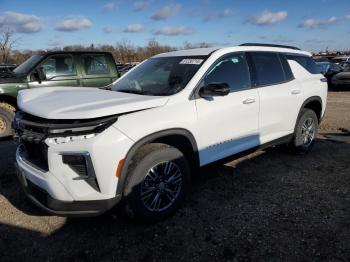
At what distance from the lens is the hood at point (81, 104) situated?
2852mm

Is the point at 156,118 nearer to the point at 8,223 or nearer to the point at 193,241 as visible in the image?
the point at 193,241

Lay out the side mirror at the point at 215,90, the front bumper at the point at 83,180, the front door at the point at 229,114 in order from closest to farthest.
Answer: the front bumper at the point at 83,180 → the side mirror at the point at 215,90 → the front door at the point at 229,114

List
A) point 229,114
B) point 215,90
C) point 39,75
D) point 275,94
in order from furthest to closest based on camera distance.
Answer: point 39,75 < point 275,94 < point 229,114 < point 215,90

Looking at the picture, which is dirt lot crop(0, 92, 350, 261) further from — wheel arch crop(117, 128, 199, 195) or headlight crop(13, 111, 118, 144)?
headlight crop(13, 111, 118, 144)

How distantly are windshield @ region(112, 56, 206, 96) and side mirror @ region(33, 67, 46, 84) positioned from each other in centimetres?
327

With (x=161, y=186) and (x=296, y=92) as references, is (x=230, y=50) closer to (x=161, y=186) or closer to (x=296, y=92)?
(x=296, y=92)

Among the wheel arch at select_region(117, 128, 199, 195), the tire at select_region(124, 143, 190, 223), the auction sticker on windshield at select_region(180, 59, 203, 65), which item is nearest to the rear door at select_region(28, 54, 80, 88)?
the auction sticker on windshield at select_region(180, 59, 203, 65)

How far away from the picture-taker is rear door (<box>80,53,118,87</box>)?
299 inches

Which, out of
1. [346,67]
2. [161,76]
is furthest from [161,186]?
[346,67]

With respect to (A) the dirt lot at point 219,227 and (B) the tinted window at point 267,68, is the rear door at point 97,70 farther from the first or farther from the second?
(B) the tinted window at point 267,68

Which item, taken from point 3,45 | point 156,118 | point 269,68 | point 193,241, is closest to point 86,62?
point 269,68

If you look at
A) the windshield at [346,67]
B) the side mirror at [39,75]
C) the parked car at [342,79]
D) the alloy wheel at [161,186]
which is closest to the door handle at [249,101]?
the alloy wheel at [161,186]

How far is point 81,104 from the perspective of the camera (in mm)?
3084

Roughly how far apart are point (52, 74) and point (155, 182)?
4.99 m
